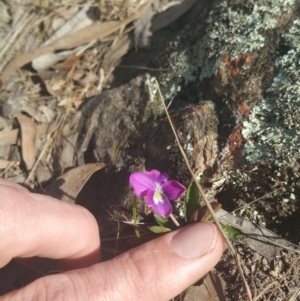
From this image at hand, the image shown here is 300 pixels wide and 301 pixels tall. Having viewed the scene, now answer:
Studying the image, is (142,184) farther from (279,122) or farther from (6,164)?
(6,164)

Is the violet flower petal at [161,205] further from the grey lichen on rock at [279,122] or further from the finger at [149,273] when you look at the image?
the grey lichen on rock at [279,122]

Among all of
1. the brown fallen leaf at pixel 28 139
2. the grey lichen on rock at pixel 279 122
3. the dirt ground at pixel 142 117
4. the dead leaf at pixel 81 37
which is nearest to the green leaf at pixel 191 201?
the dirt ground at pixel 142 117

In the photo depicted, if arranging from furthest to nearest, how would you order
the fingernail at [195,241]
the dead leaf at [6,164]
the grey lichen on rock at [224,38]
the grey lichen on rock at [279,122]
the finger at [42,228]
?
the dead leaf at [6,164], the grey lichen on rock at [224,38], the grey lichen on rock at [279,122], the finger at [42,228], the fingernail at [195,241]

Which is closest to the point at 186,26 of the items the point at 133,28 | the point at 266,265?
the point at 133,28

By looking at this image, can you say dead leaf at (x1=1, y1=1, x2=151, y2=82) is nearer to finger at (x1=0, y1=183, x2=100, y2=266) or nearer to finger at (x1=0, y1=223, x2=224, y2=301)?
finger at (x1=0, y1=183, x2=100, y2=266)

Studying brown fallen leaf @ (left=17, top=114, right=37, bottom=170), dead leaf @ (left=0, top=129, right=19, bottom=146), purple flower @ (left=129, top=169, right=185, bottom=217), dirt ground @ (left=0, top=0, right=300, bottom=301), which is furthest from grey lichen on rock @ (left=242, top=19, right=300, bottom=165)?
dead leaf @ (left=0, top=129, right=19, bottom=146)

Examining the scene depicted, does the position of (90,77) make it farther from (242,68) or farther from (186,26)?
(242,68)
